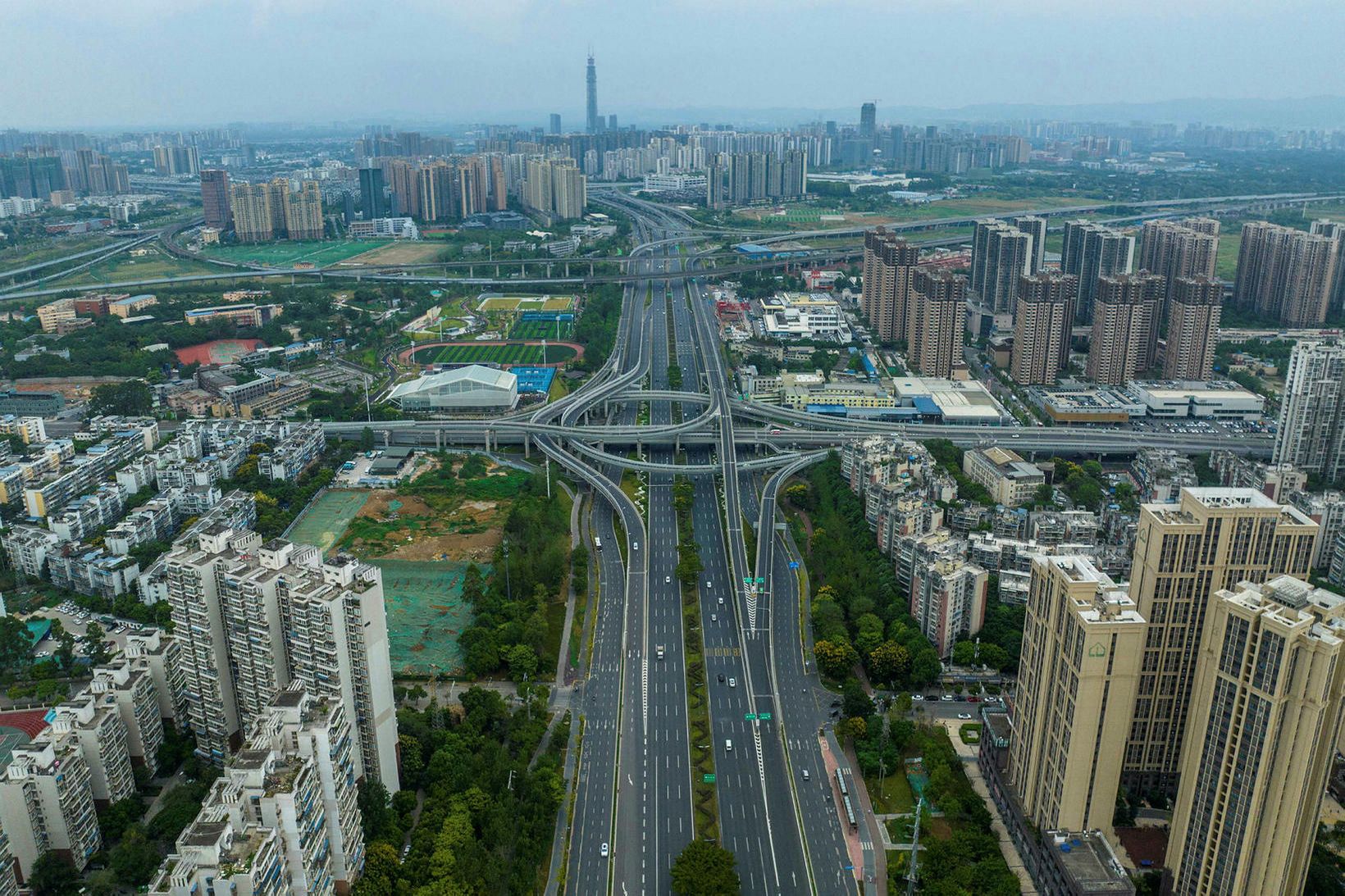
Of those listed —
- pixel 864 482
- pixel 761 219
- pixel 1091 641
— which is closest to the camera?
pixel 1091 641

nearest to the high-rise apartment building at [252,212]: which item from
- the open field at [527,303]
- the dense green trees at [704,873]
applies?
the open field at [527,303]

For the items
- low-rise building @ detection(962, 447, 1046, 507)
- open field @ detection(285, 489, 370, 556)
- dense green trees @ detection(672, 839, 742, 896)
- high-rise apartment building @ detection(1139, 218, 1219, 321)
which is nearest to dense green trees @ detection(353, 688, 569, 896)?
dense green trees @ detection(672, 839, 742, 896)

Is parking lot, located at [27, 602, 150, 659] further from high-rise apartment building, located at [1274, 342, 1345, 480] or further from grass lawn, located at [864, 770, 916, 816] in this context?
high-rise apartment building, located at [1274, 342, 1345, 480]

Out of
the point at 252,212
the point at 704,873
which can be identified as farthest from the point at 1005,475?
the point at 252,212

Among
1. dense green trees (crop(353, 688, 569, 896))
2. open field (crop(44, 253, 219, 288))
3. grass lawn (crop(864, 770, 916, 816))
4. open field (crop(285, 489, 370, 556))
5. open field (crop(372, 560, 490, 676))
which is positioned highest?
open field (crop(44, 253, 219, 288))

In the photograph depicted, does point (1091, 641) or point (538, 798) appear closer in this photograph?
point (1091, 641)

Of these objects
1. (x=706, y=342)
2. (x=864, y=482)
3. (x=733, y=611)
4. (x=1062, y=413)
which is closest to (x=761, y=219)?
(x=706, y=342)

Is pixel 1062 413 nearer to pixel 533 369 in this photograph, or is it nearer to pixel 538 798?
pixel 533 369

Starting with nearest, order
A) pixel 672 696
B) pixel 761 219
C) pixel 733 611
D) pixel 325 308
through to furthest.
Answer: pixel 672 696, pixel 733 611, pixel 325 308, pixel 761 219
